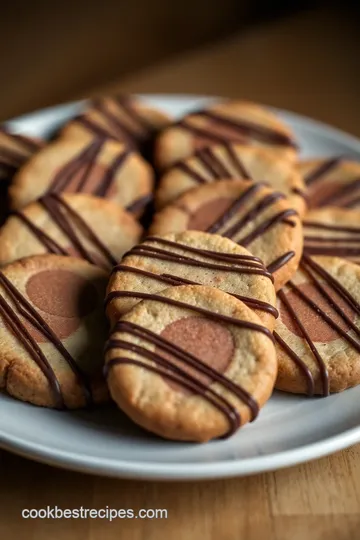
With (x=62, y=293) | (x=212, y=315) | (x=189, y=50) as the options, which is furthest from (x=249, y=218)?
(x=189, y=50)

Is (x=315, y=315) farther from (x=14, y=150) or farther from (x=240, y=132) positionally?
(x=14, y=150)

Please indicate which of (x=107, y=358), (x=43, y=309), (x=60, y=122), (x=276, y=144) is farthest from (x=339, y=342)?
(x=60, y=122)

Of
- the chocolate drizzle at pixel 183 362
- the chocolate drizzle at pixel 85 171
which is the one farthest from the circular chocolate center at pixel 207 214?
the chocolate drizzle at pixel 183 362

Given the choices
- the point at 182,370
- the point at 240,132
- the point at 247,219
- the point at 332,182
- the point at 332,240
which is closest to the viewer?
the point at 182,370

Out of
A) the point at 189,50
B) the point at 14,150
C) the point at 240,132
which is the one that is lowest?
the point at 189,50

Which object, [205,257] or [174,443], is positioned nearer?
[174,443]

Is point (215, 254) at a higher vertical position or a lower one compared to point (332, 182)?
higher

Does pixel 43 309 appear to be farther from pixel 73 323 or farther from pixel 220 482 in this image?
pixel 220 482
